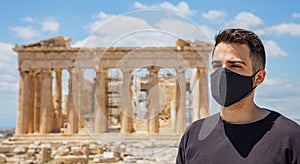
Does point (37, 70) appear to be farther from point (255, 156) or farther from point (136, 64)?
point (255, 156)

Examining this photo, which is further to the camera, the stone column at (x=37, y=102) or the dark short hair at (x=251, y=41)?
the stone column at (x=37, y=102)

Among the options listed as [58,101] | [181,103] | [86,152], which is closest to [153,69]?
[181,103]

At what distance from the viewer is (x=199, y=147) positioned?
3186 mm

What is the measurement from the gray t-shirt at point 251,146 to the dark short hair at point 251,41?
0.36m

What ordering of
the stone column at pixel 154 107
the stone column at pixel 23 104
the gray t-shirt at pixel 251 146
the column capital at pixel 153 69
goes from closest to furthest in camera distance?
the gray t-shirt at pixel 251 146 → the stone column at pixel 154 107 → the stone column at pixel 23 104 → the column capital at pixel 153 69

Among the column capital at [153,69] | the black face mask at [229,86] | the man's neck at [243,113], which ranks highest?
the column capital at [153,69]

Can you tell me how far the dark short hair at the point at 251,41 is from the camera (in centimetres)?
316

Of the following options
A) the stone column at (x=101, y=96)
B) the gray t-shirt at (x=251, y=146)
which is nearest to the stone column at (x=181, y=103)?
the stone column at (x=101, y=96)

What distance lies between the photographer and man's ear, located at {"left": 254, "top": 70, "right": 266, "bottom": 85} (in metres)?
3.19

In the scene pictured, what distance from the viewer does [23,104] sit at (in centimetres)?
3975

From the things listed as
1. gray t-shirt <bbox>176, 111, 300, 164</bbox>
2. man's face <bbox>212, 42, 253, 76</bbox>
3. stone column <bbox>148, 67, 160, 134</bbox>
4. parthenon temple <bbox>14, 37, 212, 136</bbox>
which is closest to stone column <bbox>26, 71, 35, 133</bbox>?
parthenon temple <bbox>14, 37, 212, 136</bbox>

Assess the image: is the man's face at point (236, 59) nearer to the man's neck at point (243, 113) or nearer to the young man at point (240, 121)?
the young man at point (240, 121)

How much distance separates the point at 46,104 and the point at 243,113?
125 ft

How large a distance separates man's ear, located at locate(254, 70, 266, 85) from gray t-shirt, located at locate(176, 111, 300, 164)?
231mm
